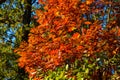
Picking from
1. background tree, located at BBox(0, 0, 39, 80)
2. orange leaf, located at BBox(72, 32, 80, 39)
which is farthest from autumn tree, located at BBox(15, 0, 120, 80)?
background tree, located at BBox(0, 0, 39, 80)

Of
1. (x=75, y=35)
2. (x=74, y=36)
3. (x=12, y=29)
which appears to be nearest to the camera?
(x=74, y=36)

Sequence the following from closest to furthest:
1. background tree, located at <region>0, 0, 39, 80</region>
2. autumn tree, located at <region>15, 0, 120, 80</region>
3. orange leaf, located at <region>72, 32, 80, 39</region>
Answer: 1. autumn tree, located at <region>15, 0, 120, 80</region>
2. orange leaf, located at <region>72, 32, 80, 39</region>
3. background tree, located at <region>0, 0, 39, 80</region>

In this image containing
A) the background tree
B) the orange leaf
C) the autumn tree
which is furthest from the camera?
the background tree

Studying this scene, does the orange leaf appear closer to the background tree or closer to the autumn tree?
the autumn tree

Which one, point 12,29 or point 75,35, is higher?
point 12,29

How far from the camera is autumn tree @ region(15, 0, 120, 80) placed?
12.9 meters

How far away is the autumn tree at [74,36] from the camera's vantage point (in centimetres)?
1294

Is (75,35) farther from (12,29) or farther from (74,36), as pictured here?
(12,29)

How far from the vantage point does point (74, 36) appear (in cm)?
1318

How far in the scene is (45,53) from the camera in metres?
13.8

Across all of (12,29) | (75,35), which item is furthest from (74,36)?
(12,29)

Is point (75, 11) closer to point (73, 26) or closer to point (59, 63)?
point (73, 26)

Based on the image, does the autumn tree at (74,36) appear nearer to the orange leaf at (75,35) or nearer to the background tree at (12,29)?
the orange leaf at (75,35)

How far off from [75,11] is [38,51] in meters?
2.12
